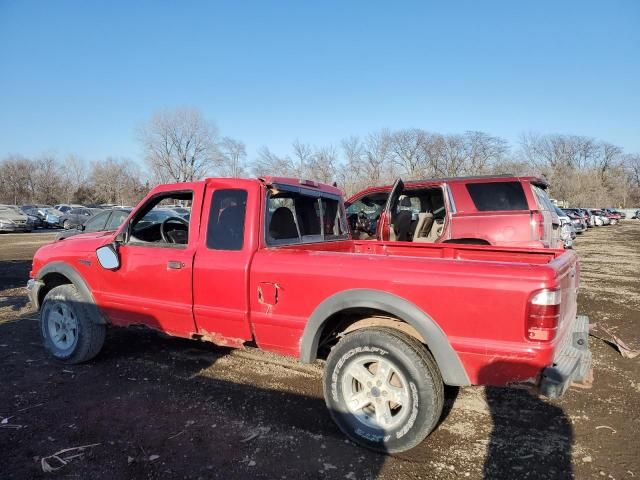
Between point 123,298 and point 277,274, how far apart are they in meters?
1.89

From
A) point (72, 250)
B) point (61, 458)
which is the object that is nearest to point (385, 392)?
point (61, 458)

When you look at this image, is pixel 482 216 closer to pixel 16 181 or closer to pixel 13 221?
pixel 13 221

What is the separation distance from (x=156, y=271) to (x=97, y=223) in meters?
9.56

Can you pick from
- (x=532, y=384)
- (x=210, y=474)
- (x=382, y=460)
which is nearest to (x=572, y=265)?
(x=532, y=384)

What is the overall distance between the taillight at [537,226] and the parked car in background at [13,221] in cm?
3128

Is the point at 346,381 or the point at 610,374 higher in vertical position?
the point at 346,381

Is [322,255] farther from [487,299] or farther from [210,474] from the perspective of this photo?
[210,474]

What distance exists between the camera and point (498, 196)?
6.72 meters

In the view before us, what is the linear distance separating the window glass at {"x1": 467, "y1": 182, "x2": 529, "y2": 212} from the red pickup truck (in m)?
2.66

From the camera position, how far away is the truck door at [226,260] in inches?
140

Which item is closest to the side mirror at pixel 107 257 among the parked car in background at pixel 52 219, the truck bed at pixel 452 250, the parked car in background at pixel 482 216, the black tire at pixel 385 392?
the truck bed at pixel 452 250

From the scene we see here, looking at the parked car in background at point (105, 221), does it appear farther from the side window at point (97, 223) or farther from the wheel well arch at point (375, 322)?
the wheel well arch at point (375, 322)

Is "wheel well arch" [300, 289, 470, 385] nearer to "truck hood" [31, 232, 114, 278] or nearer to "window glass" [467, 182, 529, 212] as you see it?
"truck hood" [31, 232, 114, 278]

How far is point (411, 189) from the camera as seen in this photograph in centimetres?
760
